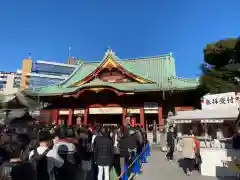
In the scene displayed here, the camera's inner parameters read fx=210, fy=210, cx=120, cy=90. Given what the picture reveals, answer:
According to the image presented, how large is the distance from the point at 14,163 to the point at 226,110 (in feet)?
→ 42.6

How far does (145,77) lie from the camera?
2008cm

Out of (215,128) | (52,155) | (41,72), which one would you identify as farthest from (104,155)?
(41,72)

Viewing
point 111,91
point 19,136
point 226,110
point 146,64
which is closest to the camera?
→ point 19,136

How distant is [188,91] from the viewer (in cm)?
1883

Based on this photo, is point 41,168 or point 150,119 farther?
point 150,119

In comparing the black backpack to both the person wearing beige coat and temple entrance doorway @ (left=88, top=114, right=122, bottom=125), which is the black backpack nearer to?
the person wearing beige coat

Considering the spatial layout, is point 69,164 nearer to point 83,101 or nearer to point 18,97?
point 18,97

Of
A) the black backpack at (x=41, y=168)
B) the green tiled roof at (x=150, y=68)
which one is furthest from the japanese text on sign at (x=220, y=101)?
the black backpack at (x=41, y=168)

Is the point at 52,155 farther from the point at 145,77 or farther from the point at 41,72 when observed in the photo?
the point at 41,72

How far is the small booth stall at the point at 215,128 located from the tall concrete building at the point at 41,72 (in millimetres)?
52615

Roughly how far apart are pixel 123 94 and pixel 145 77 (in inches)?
109

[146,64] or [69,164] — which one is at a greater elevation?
[146,64]

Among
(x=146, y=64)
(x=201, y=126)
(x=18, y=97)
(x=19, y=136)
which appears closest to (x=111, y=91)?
(x=146, y=64)

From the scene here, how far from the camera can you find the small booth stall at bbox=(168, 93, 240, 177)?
7754 millimetres
